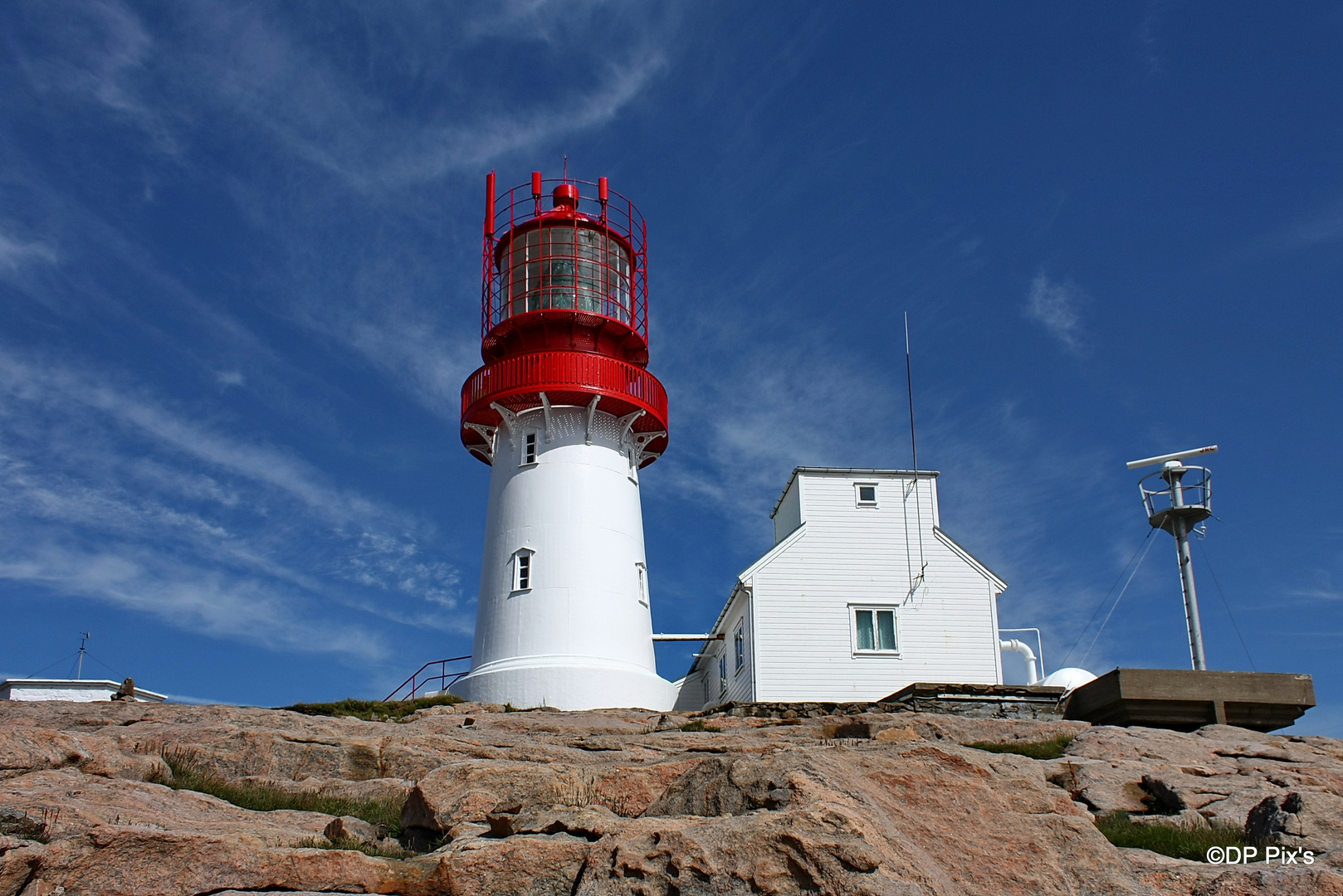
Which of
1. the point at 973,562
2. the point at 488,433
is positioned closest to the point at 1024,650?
the point at 973,562

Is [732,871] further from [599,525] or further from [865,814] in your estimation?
[599,525]

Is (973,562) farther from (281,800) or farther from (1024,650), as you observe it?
(281,800)

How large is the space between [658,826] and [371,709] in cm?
1764

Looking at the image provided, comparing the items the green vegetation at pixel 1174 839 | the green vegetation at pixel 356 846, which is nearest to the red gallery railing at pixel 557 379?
the green vegetation at pixel 356 846

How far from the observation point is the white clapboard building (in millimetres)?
27500

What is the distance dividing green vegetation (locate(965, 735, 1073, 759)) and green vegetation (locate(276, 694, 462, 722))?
11.4 m

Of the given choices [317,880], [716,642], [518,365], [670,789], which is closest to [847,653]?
[716,642]

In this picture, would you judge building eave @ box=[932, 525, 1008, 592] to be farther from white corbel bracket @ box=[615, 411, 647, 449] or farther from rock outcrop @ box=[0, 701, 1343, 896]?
rock outcrop @ box=[0, 701, 1343, 896]

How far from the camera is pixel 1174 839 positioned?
11125mm

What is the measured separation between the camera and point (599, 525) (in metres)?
29.7

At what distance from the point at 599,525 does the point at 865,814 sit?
21.7m

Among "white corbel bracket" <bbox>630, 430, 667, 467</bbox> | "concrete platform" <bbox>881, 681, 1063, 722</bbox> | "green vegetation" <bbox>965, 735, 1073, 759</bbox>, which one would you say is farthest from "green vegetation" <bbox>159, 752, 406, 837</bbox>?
"white corbel bracket" <bbox>630, 430, 667, 467</bbox>

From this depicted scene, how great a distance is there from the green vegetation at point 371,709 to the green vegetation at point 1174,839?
1473 cm

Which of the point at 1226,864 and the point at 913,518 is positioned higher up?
the point at 913,518
